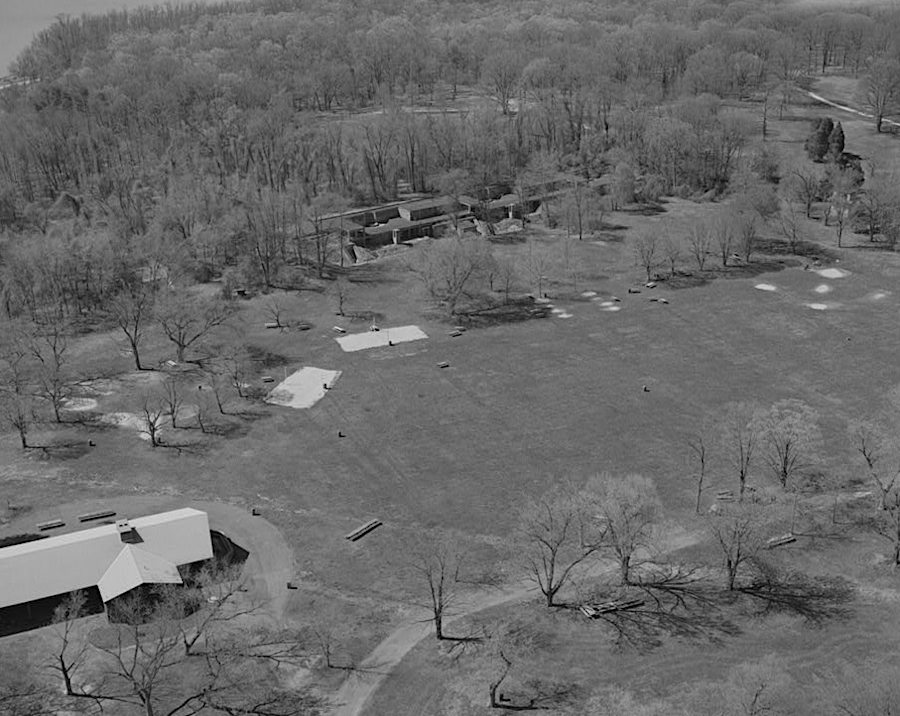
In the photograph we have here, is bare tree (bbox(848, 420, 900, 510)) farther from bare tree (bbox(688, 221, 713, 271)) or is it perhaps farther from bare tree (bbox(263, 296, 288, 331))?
bare tree (bbox(263, 296, 288, 331))

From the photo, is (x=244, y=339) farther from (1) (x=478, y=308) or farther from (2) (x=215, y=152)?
(2) (x=215, y=152)

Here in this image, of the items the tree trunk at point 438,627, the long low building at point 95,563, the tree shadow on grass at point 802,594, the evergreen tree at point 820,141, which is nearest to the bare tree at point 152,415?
the long low building at point 95,563

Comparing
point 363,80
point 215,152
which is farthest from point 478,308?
point 363,80

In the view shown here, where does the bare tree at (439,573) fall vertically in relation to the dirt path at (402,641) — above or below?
above

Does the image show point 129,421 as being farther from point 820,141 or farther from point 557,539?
point 820,141

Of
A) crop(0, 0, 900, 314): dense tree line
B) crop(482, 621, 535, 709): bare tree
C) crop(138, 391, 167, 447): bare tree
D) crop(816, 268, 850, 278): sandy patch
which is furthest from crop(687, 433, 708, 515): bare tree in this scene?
crop(0, 0, 900, 314): dense tree line

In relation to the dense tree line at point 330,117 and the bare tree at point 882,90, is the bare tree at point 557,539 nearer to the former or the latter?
the dense tree line at point 330,117
